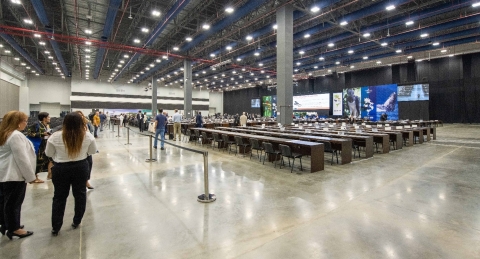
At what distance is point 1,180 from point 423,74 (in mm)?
25362

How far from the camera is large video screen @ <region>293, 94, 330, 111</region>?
2395 cm

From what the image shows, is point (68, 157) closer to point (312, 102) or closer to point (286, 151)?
point (286, 151)

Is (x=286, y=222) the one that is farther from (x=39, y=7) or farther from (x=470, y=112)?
(x=470, y=112)

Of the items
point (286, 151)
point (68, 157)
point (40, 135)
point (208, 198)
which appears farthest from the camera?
point (286, 151)

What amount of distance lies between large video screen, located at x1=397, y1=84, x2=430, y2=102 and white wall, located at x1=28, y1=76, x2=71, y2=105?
35.1m

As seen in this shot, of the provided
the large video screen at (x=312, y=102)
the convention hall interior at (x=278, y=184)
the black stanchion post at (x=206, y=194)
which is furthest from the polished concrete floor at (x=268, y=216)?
the large video screen at (x=312, y=102)

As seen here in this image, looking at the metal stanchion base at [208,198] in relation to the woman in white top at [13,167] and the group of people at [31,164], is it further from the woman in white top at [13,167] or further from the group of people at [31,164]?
the woman in white top at [13,167]

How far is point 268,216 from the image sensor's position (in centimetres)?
288

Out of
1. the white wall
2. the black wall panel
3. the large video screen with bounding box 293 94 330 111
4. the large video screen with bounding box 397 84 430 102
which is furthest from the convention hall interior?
the white wall

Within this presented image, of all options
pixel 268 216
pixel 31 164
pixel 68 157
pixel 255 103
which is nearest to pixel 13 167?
pixel 31 164

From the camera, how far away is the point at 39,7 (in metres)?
8.45

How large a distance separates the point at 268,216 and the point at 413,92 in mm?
21849

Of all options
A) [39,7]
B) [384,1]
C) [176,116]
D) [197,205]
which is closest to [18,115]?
[197,205]

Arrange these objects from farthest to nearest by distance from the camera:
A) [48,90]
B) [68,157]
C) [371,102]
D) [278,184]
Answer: [48,90], [371,102], [278,184], [68,157]
